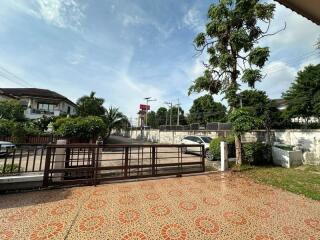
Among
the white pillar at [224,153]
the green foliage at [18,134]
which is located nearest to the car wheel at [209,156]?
the white pillar at [224,153]

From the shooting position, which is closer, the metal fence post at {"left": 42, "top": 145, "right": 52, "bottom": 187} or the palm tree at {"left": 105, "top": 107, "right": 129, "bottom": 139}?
the metal fence post at {"left": 42, "top": 145, "right": 52, "bottom": 187}

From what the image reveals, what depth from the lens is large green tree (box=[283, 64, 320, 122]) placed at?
14367 millimetres

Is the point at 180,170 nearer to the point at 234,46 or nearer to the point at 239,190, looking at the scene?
the point at 239,190

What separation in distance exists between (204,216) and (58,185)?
158 inches

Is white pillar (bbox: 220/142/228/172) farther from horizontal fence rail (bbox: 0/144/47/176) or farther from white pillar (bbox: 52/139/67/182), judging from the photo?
horizontal fence rail (bbox: 0/144/47/176)

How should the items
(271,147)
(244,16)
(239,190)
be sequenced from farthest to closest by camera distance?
(271,147)
(244,16)
(239,190)

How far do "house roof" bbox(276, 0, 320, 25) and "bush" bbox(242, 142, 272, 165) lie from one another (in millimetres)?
8020

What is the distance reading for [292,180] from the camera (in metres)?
6.40

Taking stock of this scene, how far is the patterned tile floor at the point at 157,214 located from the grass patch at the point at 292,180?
2.03 ft

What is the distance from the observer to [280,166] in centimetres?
901

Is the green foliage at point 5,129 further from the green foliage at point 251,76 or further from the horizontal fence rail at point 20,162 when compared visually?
the green foliage at point 251,76

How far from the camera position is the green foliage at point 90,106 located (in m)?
21.0

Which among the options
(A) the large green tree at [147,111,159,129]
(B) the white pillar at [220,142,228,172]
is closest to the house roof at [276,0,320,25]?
(B) the white pillar at [220,142,228,172]

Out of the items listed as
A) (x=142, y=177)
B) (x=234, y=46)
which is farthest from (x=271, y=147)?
(x=142, y=177)
